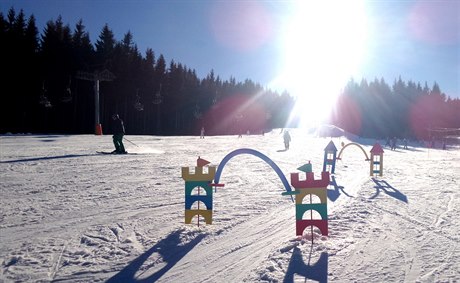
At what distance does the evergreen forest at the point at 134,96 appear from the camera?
3959cm

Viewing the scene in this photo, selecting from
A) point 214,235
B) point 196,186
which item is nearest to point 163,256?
point 214,235

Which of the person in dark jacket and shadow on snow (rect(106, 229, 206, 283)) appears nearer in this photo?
shadow on snow (rect(106, 229, 206, 283))

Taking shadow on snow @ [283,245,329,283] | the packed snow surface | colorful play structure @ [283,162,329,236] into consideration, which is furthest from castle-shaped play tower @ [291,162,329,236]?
shadow on snow @ [283,245,329,283]

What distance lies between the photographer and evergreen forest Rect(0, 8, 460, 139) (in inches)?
1559

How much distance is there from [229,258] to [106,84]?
48.9 meters

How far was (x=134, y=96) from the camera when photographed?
53.2 metres

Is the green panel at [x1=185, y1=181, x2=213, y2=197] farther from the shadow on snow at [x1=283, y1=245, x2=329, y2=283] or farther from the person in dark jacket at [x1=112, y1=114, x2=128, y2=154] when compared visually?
the person in dark jacket at [x1=112, y1=114, x2=128, y2=154]

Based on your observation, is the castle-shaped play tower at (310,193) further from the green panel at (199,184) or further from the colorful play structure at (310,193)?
the green panel at (199,184)

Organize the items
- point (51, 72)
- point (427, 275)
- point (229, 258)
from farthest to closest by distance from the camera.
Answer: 1. point (51, 72)
2. point (229, 258)
3. point (427, 275)

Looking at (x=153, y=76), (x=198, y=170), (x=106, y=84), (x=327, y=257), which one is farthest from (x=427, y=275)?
(x=153, y=76)

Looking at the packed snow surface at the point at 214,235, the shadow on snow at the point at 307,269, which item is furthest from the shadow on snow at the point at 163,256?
the shadow on snow at the point at 307,269

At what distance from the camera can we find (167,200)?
8.30 metres

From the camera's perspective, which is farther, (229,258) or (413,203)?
(413,203)

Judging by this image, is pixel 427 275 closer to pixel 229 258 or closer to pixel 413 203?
pixel 229 258
